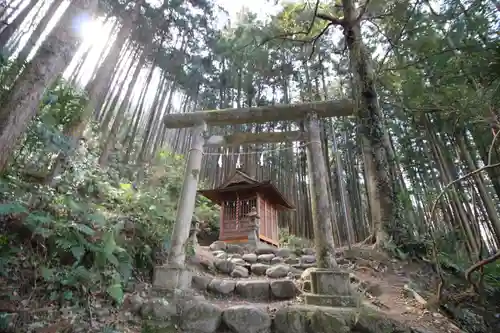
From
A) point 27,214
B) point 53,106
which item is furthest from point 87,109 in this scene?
point 27,214

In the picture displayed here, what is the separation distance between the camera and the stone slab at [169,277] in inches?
145

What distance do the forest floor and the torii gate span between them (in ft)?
1.69

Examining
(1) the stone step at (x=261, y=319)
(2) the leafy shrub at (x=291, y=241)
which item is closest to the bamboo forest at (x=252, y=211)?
(1) the stone step at (x=261, y=319)

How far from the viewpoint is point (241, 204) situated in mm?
9445

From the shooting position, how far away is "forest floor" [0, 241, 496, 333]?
2240 millimetres

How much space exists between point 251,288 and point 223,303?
0.54m

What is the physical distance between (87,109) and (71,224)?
3.00 metres

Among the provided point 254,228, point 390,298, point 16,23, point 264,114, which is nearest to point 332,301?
point 390,298

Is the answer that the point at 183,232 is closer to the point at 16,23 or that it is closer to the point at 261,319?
the point at 261,319

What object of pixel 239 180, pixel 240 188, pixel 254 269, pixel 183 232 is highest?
pixel 239 180

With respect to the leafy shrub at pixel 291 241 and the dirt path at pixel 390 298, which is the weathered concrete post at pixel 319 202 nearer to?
the dirt path at pixel 390 298

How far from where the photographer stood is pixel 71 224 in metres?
2.91

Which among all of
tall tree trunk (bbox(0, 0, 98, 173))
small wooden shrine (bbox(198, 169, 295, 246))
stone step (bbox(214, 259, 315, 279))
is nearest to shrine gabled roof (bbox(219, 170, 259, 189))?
small wooden shrine (bbox(198, 169, 295, 246))

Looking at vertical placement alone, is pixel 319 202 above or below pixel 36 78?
below
